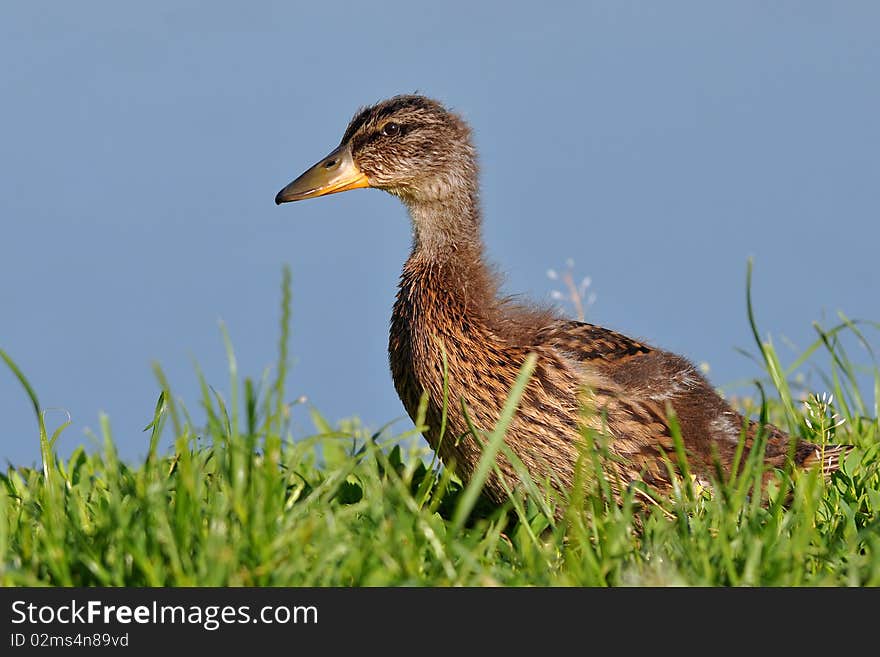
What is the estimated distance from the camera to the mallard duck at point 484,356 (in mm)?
4926

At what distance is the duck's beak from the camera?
580 centimetres

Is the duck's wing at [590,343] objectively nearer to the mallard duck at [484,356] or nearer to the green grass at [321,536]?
the mallard duck at [484,356]

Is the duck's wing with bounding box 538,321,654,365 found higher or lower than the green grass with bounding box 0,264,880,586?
higher

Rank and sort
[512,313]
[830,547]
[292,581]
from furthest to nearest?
[512,313], [830,547], [292,581]

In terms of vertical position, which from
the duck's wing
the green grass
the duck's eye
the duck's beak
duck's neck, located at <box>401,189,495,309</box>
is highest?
the duck's eye

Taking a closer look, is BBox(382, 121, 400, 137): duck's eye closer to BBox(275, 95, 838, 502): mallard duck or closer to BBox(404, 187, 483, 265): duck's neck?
BBox(275, 95, 838, 502): mallard duck

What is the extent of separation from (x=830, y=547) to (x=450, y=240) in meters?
2.47

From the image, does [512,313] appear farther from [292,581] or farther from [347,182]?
[292,581]

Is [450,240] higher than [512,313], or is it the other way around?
[450,240]

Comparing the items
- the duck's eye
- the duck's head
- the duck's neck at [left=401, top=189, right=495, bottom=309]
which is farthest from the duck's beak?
the duck's neck at [left=401, top=189, right=495, bottom=309]

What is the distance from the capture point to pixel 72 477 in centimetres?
557

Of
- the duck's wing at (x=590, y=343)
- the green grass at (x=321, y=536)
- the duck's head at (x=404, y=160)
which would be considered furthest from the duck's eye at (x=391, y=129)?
the green grass at (x=321, y=536)
